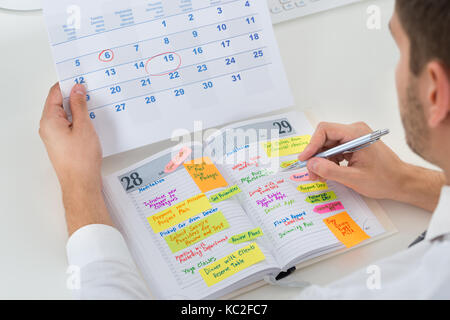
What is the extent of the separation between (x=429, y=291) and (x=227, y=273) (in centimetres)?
28

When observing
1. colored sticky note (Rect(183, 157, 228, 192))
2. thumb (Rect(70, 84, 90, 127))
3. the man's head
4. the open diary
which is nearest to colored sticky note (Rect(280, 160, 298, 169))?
the open diary

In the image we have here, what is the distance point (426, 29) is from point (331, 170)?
29 centimetres

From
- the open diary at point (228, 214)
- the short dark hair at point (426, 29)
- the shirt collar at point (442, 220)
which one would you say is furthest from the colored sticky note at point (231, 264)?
the short dark hair at point (426, 29)

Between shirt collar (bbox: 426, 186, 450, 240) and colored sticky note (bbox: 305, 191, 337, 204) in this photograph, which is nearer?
shirt collar (bbox: 426, 186, 450, 240)

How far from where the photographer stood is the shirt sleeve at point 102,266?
72 centimetres

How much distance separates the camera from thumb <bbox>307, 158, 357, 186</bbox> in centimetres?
86

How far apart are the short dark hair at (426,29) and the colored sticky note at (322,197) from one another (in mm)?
277

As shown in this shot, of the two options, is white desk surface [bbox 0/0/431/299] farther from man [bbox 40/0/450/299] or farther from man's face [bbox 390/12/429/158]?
man's face [bbox 390/12/429/158]

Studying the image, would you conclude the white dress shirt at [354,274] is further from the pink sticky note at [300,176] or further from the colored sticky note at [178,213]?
the pink sticky note at [300,176]

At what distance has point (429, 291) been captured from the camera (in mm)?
627

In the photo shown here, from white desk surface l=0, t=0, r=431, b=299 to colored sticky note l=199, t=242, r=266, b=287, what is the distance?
0.04m

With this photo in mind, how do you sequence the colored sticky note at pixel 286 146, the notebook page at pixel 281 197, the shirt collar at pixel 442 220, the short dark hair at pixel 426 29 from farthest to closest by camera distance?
the colored sticky note at pixel 286 146 → the notebook page at pixel 281 197 → the shirt collar at pixel 442 220 → the short dark hair at pixel 426 29
